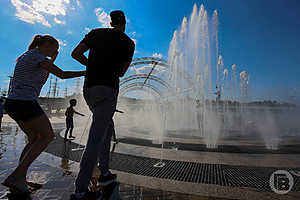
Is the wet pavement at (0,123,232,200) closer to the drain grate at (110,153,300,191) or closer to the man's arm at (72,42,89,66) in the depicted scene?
the drain grate at (110,153,300,191)

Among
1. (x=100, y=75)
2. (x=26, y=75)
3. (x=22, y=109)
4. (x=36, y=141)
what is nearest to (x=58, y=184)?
(x=36, y=141)

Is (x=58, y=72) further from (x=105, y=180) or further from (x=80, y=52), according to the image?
(x=105, y=180)

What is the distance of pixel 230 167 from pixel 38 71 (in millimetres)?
4364

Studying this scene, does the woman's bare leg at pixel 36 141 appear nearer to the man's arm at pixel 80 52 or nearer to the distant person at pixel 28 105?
the distant person at pixel 28 105

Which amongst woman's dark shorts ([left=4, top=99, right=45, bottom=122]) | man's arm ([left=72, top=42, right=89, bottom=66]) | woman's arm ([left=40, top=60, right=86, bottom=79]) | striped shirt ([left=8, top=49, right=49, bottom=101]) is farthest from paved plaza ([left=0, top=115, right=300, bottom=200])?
man's arm ([left=72, top=42, right=89, bottom=66])

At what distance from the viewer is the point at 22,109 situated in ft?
6.56

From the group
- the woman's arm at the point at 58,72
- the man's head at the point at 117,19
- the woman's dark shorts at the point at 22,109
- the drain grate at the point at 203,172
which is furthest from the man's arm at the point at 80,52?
the drain grate at the point at 203,172

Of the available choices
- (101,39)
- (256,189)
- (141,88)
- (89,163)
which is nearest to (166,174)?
(256,189)

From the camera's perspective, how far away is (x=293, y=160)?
174 inches

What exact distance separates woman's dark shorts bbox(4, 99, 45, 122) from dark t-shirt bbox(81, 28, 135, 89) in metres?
0.96

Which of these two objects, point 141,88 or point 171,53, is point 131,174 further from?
point 141,88

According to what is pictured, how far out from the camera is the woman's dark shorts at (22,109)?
1995mm
